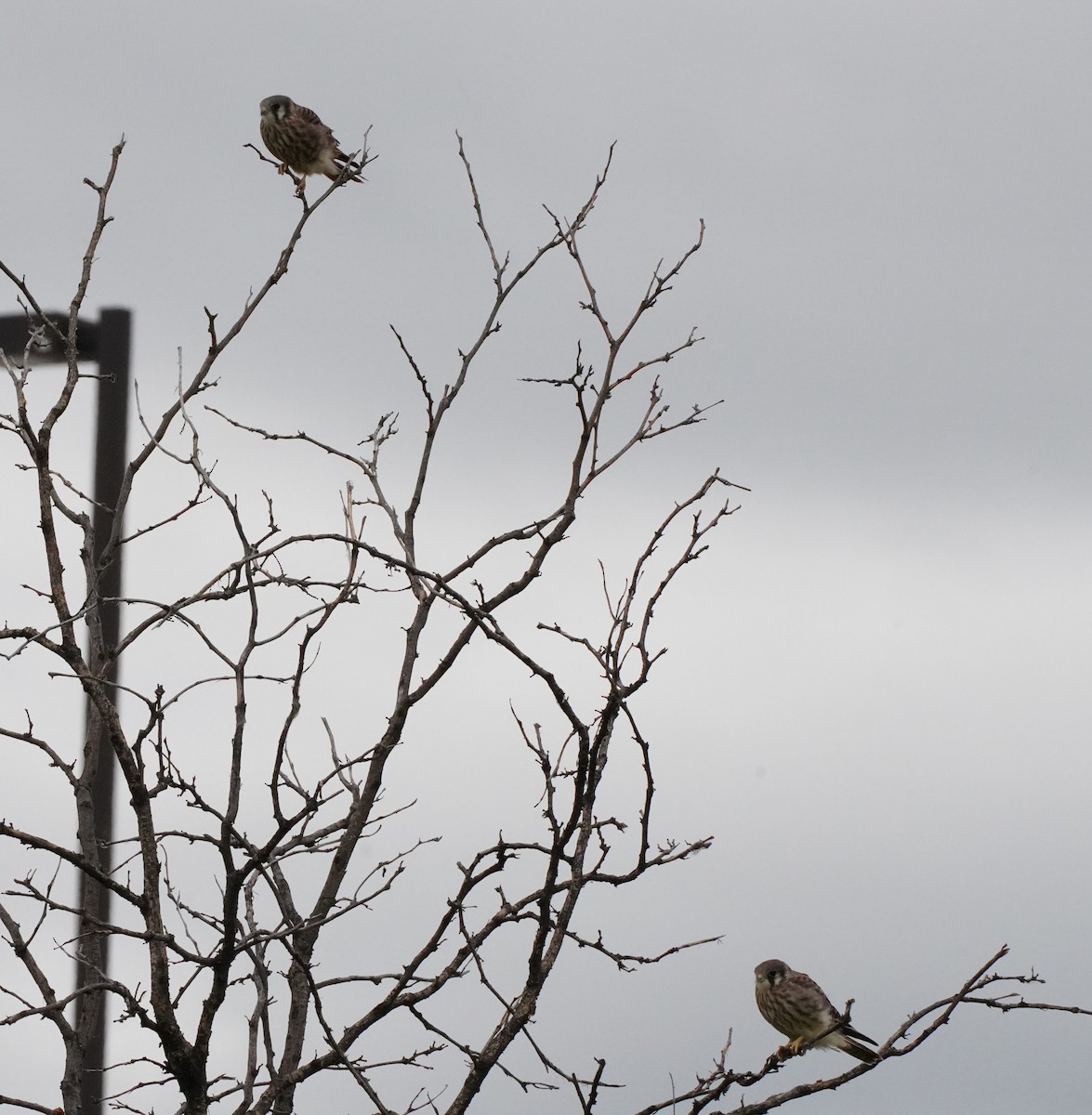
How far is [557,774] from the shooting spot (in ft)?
11.9

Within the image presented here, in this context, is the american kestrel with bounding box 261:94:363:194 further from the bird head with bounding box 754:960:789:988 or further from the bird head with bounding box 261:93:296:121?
the bird head with bounding box 754:960:789:988

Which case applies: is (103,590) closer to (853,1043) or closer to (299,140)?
(299,140)

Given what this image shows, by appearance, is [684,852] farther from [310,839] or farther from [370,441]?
[370,441]

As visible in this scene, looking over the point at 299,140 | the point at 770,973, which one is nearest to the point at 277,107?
the point at 299,140

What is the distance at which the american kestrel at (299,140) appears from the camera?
570cm

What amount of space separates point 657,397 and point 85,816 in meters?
2.24

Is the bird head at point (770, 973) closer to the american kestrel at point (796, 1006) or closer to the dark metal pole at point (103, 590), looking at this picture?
the american kestrel at point (796, 1006)

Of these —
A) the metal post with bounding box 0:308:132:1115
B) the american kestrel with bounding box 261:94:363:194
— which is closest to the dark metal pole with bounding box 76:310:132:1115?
the metal post with bounding box 0:308:132:1115

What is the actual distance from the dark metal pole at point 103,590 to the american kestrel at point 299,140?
1.75 meters

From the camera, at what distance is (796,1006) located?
541cm

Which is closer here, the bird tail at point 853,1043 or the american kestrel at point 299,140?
the bird tail at point 853,1043

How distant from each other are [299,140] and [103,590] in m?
2.42

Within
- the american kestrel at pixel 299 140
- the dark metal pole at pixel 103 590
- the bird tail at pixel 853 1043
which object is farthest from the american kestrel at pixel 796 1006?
the american kestrel at pixel 299 140

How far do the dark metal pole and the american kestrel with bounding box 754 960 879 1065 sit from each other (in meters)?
2.56
